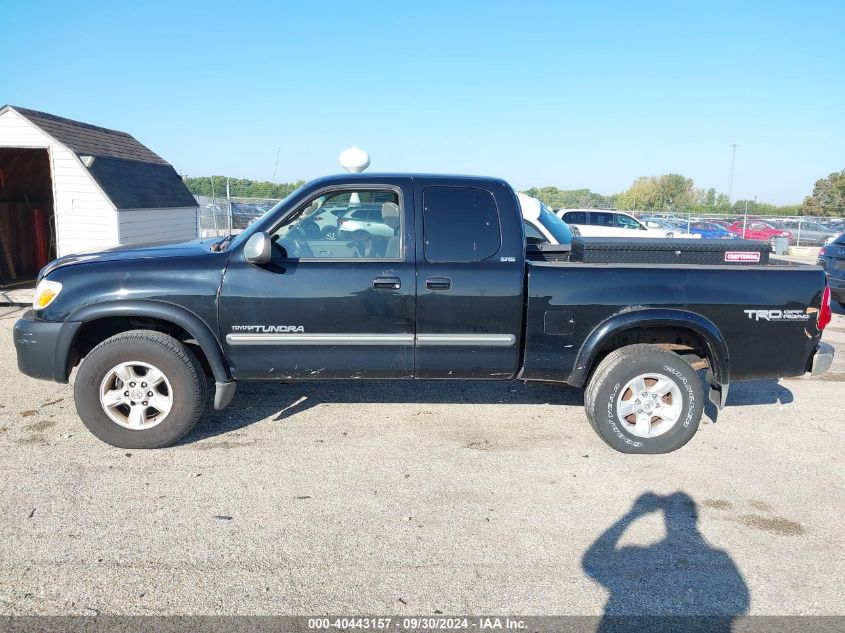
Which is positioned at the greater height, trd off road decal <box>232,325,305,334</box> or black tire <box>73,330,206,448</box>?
trd off road decal <box>232,325,305,334</box>

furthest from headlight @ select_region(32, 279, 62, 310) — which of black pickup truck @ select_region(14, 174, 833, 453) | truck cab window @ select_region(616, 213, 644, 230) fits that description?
truck cab window @ select_region(616, 213, 644, 230)

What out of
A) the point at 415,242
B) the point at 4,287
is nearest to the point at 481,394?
the point at 415,242

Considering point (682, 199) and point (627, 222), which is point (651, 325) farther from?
point (682, 199)

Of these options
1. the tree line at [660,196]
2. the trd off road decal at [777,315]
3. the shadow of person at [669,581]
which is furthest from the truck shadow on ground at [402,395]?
the tree line at [660,196]

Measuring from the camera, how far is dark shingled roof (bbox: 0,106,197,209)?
32.6 ft

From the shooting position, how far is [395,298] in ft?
14.6

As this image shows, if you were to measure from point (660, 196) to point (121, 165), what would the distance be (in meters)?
58.8

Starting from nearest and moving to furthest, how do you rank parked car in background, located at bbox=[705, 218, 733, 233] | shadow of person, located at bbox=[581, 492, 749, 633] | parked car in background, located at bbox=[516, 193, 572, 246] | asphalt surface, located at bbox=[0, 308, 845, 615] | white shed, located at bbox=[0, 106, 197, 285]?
shadow of person, located at bbox=[581, 492, 749, 633] → asphalt surface, located at bbox=[0, 308, 845, 615] → parked car in background, located at bbox=[516, 193, 572, 246] → white shed, located at bbox=[0, 106, 197, 285] → parked car in background, located at bbox=[705, 218, 733, 233]

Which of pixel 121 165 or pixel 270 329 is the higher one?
pixel 121 165

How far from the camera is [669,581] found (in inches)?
122

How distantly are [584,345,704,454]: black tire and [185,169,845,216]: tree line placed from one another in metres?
22.8

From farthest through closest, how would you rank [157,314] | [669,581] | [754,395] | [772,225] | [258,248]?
[772,225] < [754,395] < [157,314] < [258,248] < [669,581]

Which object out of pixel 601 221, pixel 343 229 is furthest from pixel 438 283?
pixel 601 221

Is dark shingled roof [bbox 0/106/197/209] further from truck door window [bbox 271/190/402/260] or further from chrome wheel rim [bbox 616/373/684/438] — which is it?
chrome wheel rim [bbox 616/373/684/438]
